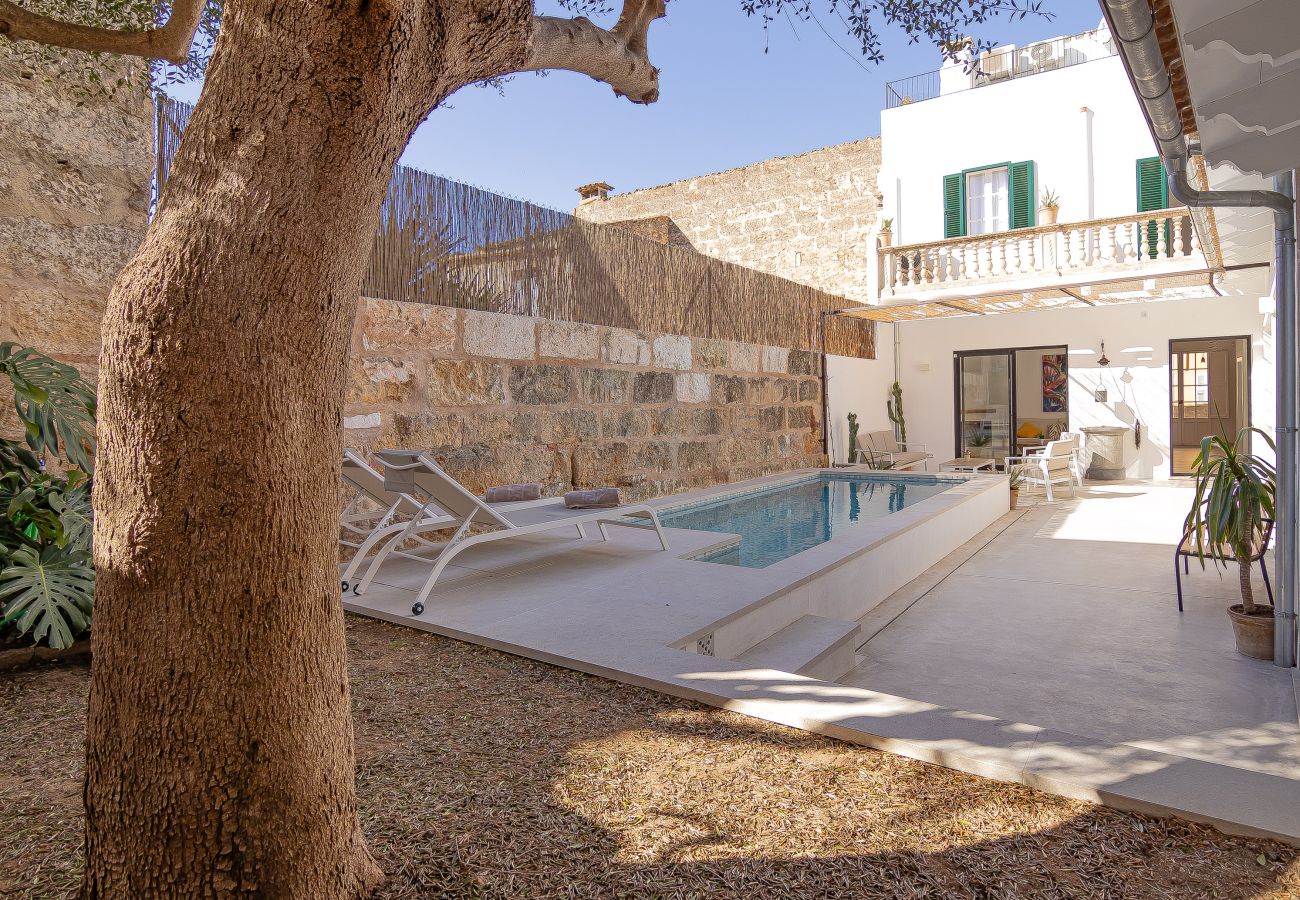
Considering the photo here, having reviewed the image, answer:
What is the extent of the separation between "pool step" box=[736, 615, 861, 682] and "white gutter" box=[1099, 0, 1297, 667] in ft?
6.97

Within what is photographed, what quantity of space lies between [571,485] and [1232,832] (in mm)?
6069

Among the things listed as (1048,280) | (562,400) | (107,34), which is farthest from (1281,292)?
(1048,280)

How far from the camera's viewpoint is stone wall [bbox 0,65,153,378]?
13.4 ft

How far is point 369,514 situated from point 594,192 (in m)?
15.4

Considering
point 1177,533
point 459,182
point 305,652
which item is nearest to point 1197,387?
point 1177,533

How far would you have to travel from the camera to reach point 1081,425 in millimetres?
13164

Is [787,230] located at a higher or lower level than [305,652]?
higher

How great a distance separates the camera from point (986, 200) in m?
13.7

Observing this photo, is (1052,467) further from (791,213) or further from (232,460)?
(232,460)

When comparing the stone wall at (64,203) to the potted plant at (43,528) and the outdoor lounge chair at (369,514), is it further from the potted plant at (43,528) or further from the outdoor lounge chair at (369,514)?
the outdoor lounge chair at (369,514)

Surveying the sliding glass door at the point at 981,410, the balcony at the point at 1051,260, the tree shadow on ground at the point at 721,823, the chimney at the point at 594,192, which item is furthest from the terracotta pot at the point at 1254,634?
the chimney at the point at 594,192

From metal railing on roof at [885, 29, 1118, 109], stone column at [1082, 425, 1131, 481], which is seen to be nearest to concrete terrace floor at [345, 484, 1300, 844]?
stone column at [1082, 425, 1131, 481]

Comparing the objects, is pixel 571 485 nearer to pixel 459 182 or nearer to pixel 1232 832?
pixel 459 182

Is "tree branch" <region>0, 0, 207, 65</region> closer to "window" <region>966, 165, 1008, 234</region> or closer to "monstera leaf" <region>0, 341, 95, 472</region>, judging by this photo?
"monstera leaf" <region>0, 341, 95, 472</region>
